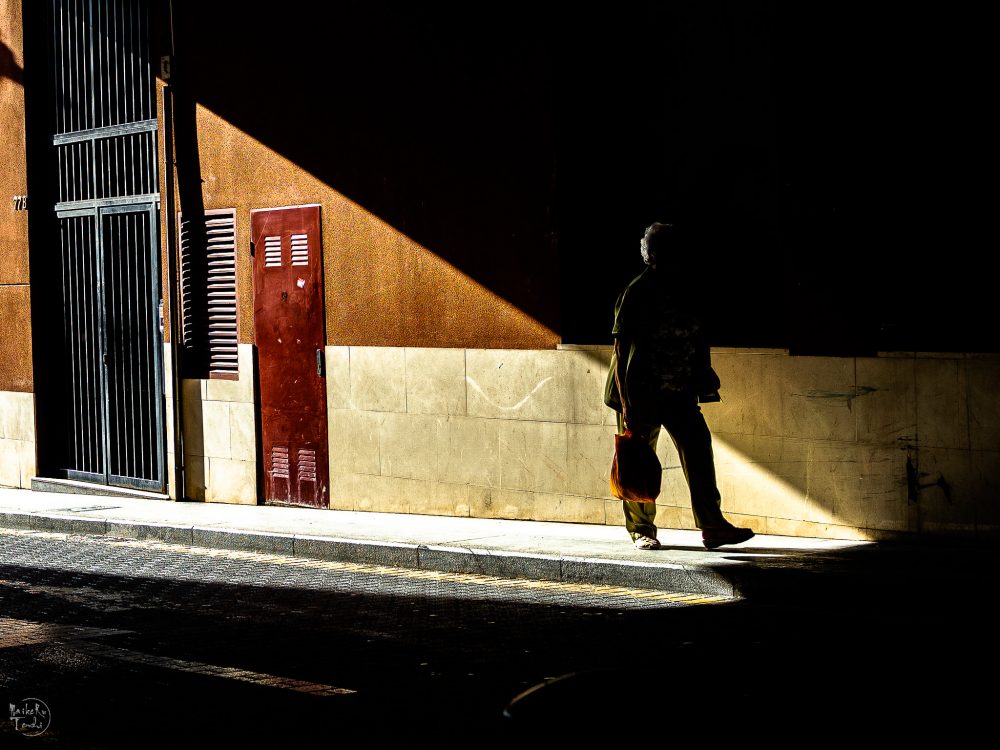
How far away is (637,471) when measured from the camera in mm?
8523

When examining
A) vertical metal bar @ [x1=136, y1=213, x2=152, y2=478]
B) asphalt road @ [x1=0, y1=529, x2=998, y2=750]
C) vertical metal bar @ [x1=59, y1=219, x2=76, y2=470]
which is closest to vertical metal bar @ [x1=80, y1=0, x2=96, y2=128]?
vertical metal bar @ [x1=59, y1=219, x2=76, y2=470]

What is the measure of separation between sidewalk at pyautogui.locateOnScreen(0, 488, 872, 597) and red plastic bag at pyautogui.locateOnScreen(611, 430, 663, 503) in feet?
1.20

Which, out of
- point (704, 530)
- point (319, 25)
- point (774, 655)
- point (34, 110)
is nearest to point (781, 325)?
point (704, 530)

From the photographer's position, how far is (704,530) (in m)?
8.54

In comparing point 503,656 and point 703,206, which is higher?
point 703,206

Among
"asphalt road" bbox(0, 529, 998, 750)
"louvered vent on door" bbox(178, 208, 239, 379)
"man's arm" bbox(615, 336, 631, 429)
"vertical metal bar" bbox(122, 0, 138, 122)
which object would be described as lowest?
"asphalt road" bbox(0, 529, 998, 750)

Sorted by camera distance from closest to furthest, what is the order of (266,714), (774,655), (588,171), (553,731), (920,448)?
(553,731) → (266,714) → (774,655) → (920,448) → (588,171)

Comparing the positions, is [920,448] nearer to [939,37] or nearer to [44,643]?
[939,37]

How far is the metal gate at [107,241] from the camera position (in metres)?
13.1

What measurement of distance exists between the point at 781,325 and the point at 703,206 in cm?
99

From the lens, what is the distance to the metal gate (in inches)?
515

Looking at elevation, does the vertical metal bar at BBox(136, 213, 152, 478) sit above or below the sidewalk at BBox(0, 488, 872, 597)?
above

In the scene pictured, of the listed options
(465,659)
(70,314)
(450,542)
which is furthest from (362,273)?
(465,659)

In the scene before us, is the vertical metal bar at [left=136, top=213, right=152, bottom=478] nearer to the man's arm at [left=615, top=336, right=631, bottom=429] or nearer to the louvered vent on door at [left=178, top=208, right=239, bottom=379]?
the louvered vent on door at [left=178, top=208, right=239, bottom=379]
